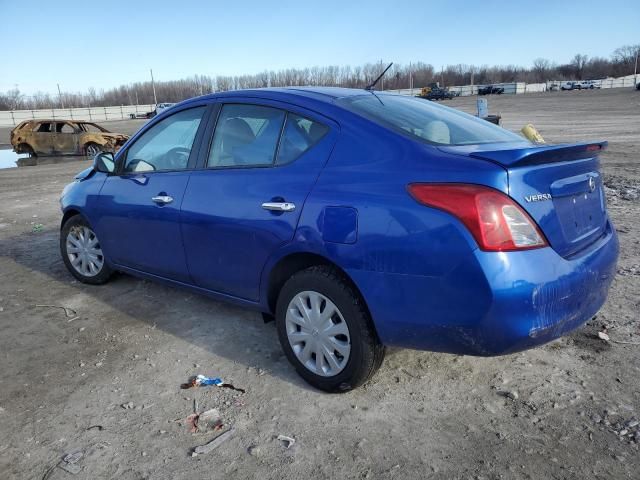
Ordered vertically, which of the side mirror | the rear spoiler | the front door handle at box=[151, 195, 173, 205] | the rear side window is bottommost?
the front door handle at box=[151, 195, 173, 205]

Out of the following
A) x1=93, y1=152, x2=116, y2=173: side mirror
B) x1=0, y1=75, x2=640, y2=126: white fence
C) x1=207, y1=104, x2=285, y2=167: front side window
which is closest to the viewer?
x1=207, y1=104, x2=285, y2=167: front side window

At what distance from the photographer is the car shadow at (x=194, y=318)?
3451mm

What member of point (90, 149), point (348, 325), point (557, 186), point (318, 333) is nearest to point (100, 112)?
point (90, 149)

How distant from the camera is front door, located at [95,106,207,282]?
147 inches

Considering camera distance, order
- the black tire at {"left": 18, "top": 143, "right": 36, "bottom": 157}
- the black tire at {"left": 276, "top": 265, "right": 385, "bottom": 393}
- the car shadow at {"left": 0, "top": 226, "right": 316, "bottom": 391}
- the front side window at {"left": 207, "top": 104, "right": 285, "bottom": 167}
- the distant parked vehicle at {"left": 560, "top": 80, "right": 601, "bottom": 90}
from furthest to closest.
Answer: the distant parked vehicle at {"left": 560, "top": 80, "right": 601, "bottom": 90}, the black tire at {"left": 18, "top": 143, "right": 36, "bottom": 157}, the car shadow at {"left": 0, "top": 226, "right": 316, "bottom": 391}, the front side window at {"left": 207, "top": 104, "right": 285, "bottom": 167}, the black tire at {"left": 276, "top": 265, "right": 385, "bottom": 393}

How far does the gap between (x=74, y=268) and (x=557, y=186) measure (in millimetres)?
4428

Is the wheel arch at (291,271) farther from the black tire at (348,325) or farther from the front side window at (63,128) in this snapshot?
the front side window at (63,128)

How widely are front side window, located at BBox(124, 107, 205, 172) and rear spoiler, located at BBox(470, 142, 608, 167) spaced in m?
2.16

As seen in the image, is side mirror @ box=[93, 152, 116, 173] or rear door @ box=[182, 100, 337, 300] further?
side mirror @ box=[93, 152, 116, 173]

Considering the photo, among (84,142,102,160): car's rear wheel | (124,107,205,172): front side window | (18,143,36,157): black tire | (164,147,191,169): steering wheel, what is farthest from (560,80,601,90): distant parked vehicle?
(164,147,191,169): steering wheel

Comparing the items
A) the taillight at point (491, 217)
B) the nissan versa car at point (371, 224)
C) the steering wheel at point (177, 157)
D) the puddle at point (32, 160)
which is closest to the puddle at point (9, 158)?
the puddle at point (32, 160)

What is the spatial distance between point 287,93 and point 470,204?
1.56 meters

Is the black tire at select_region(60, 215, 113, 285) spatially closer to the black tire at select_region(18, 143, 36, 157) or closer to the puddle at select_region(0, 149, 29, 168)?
the puddle at select_region(0, 149, 29, 168)

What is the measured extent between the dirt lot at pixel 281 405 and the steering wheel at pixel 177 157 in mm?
1217
